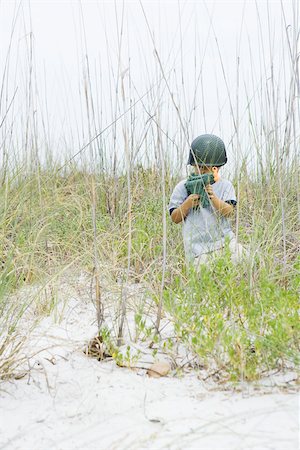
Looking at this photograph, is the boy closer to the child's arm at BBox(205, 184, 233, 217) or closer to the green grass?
the child's arm at BBox(205, 184, 233, 217)

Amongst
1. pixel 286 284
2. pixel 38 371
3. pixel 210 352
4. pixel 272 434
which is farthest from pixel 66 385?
pixel 286 284

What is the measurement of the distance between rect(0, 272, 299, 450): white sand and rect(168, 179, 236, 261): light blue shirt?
0.93 metres

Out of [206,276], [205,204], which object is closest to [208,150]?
[205,204]

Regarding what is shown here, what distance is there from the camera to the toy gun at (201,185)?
8.91ft

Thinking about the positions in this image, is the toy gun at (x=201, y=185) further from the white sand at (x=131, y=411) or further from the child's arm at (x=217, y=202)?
the white sand at (x=131, y=411)

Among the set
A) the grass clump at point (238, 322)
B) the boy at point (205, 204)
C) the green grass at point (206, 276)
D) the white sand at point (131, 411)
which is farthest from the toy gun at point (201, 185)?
the white sand at point (131, 411)

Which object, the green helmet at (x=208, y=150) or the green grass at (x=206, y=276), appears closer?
the green grass at (x=206, y=276)

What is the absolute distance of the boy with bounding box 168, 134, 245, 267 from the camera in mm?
2723

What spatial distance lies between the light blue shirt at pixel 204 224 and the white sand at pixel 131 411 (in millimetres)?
928

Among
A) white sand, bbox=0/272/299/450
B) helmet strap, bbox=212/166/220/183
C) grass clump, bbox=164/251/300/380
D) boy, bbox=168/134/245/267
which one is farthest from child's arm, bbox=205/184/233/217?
white sand, bbox=0/272/299/450

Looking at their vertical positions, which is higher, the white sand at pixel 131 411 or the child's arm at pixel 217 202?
the child's arm at pixel 217 202

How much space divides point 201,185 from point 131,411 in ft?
4.30

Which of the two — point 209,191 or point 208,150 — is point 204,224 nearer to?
point 209,191

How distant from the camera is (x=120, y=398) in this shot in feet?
5.65
